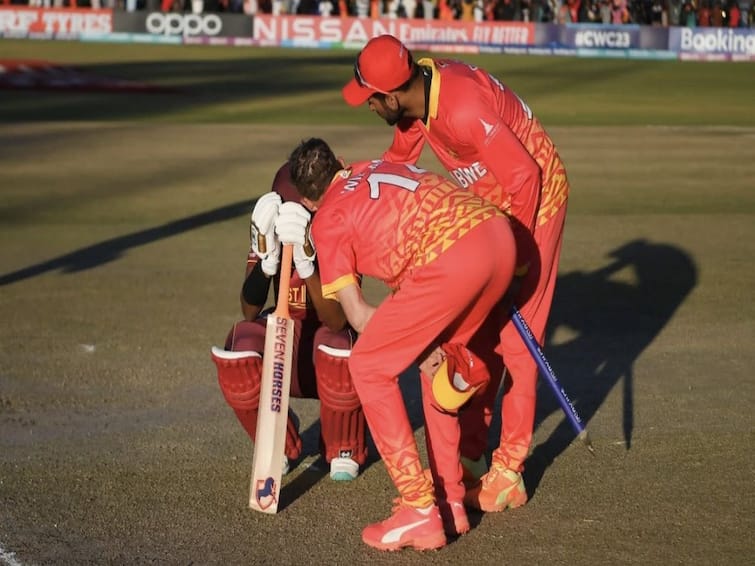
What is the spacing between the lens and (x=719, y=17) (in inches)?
1695

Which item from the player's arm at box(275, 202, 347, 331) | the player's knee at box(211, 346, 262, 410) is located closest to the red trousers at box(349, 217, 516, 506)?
the player's arm at box(275, 202, 347, 331)

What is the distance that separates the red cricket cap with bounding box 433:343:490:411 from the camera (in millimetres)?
5594

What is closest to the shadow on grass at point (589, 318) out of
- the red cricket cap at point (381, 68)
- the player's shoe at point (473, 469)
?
the player's shoe at point (473, 469)

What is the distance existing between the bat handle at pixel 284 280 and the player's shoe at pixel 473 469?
1187mm

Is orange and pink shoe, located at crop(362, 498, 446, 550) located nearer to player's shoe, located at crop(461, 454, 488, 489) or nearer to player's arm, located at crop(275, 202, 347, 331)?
player's shoe, located at crop(461, 454, 488, 489)

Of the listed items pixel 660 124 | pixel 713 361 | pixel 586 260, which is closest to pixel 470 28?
pixel 660 124

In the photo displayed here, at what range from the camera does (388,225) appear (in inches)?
216

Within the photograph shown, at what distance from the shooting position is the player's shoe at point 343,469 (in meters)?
6.64

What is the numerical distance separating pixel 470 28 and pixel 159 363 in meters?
35.5

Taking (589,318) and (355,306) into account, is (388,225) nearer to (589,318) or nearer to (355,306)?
(355,306)

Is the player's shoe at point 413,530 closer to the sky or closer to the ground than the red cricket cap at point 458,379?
closer to the ground

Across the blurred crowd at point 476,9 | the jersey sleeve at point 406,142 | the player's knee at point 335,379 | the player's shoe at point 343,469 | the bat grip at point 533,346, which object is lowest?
the blurred crowd at point 476,9

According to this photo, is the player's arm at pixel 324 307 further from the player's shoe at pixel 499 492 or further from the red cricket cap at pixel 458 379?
the player's shoe at pixel 499 492

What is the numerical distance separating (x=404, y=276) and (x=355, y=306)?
25cm
